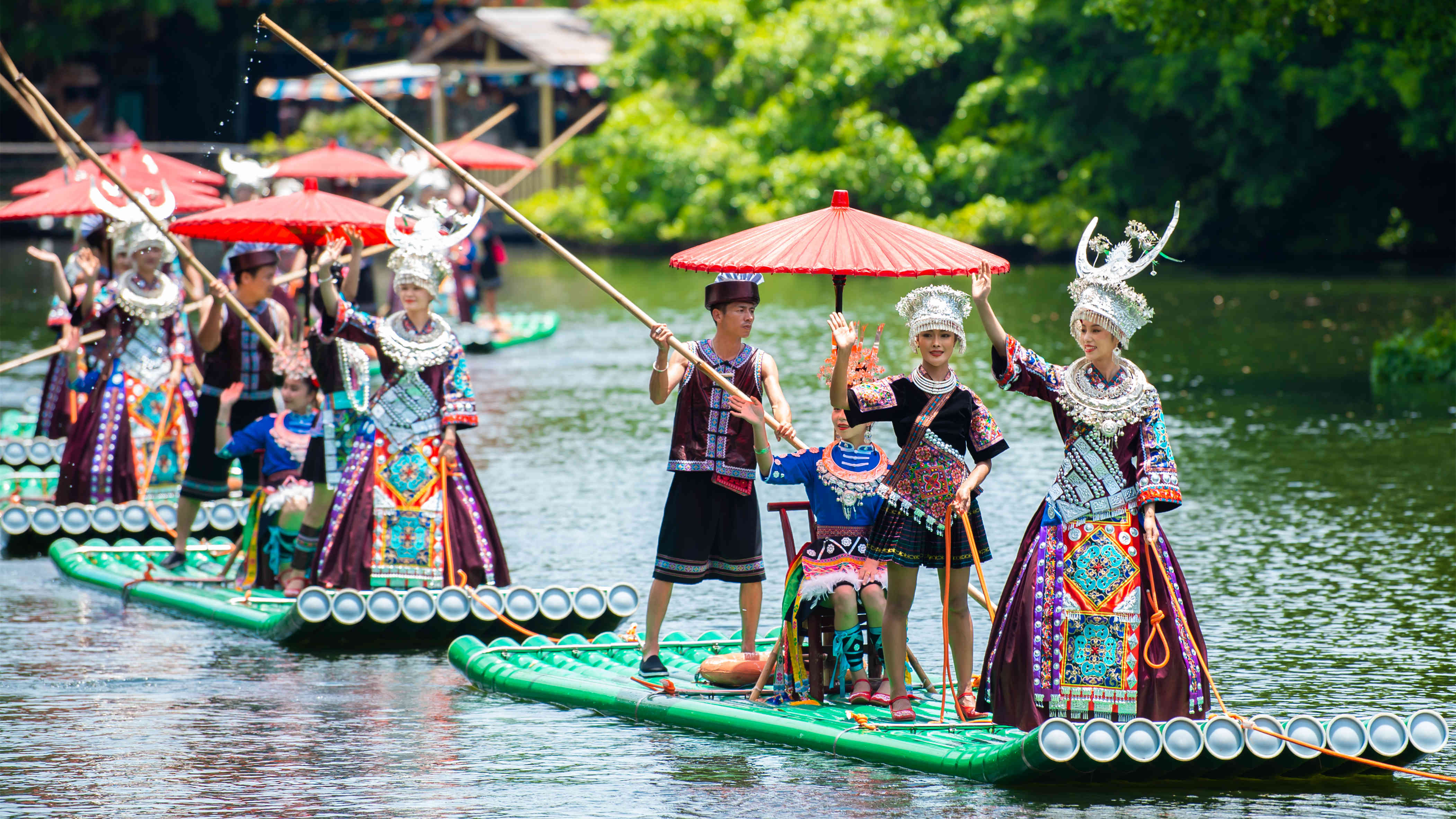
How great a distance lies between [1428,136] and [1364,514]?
17.5 metres

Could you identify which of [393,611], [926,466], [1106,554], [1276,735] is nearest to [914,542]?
[926,466]

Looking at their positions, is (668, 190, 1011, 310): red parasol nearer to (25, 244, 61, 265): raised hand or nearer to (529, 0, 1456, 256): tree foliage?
(25, 244, 61, 265): raised hand

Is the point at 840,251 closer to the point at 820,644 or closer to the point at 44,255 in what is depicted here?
the point at 820,644

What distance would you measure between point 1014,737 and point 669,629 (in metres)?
2.52

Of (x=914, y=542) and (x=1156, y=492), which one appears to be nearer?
(x=1156, y=492)

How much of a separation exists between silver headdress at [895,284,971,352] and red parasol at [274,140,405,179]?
10101 mm

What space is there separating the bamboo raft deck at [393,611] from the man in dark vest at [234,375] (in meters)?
0.66

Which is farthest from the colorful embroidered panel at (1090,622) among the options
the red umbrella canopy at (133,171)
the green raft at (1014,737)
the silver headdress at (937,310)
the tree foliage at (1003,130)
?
the tree foliage at (1003,130)

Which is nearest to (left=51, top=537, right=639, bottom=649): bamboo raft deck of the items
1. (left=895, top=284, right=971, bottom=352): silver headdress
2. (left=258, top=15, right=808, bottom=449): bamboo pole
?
(left=258, top=15, right=808, bottom=449): bamboo pole

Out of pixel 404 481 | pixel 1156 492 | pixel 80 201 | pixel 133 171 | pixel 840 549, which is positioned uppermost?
pixel 133 171

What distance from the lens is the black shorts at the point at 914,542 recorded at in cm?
662

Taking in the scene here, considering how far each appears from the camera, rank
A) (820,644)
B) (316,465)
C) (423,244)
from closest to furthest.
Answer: (820,644)
(423,244)
(316,465)

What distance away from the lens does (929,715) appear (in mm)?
6727

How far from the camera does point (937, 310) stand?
6488mm
